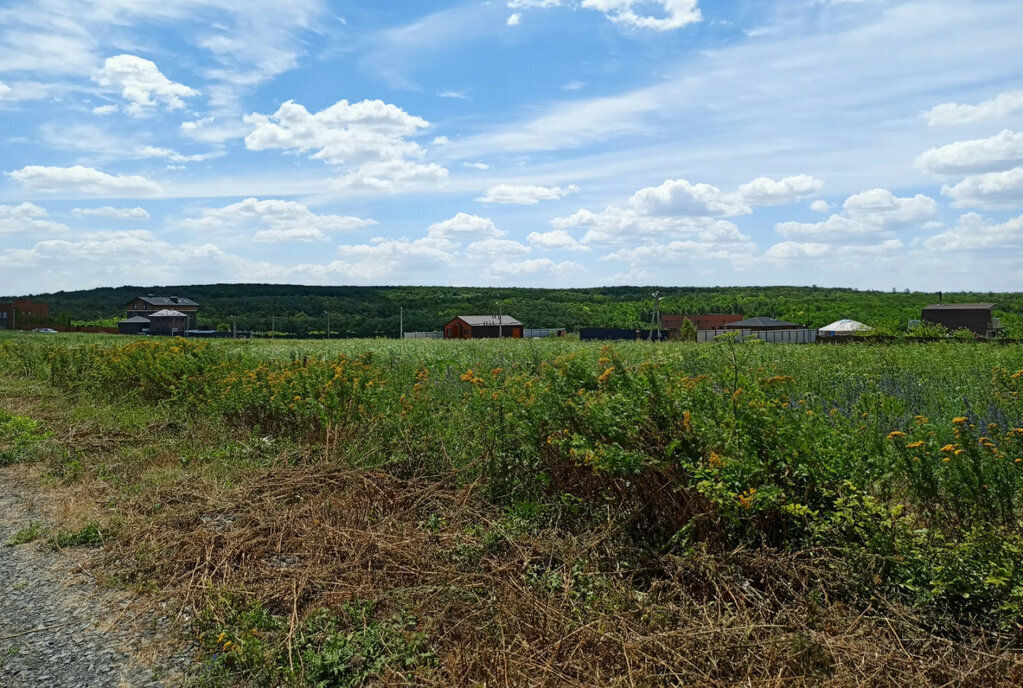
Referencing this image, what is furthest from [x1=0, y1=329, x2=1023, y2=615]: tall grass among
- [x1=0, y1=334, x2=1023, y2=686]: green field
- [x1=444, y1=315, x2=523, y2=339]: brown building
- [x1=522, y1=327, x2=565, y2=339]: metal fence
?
[x1=444, y1=315, x2=523, y2=339]: brown building

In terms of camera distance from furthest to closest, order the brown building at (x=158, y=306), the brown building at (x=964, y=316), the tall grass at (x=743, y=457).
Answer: the brown building at (x=158, y=306) → the brown building at (x=964, y=316) → the tall grass at (x=743, y=457)

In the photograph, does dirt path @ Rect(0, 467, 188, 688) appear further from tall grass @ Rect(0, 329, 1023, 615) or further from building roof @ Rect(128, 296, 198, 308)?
building roof @ Rect(128, 296, 198, 308)

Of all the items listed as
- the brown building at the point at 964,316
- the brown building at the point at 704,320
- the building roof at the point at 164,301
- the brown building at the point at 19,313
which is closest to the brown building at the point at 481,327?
the brown building at the point at 704,320

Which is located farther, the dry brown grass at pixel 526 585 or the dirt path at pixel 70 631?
the dirt path at pixel 70 631

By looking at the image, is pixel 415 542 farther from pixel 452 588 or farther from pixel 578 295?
pixel 578 295

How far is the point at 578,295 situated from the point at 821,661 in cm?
12938

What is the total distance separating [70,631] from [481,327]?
81.6m

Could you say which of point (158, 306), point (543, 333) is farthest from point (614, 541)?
point (158, 306)

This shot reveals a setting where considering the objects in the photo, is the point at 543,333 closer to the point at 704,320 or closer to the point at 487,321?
the point at 487,321

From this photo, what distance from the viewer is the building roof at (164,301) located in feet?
374

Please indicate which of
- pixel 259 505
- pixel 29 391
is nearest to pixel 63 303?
pixel 29 391

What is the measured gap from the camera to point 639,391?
15.9ft

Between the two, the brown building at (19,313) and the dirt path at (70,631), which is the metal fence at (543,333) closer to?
A: the dirt path at (70,631)

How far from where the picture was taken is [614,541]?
14.8 feet
